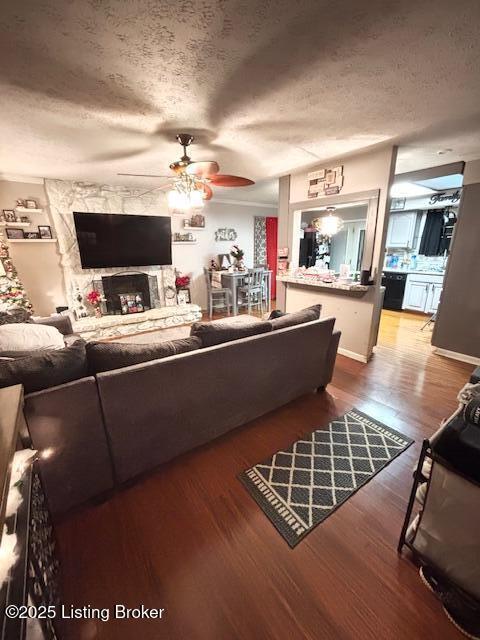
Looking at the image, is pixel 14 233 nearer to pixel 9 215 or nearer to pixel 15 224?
pixel 15 224

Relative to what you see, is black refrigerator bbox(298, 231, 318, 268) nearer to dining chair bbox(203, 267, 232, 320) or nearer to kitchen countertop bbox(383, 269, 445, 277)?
kitchen countertop bbox(383, 269, 445, 277)

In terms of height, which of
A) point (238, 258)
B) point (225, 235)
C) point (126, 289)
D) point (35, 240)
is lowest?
point (126, 289)

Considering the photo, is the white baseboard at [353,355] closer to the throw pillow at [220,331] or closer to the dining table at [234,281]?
the throw pillow at [220,331]

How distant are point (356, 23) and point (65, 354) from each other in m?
2.10

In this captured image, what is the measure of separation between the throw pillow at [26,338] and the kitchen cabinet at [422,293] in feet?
20.1

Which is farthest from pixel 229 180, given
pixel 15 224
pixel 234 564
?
pixel 15 224

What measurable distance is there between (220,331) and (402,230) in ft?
19.1

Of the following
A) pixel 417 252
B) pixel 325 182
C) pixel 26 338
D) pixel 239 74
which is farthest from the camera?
pixel 417 252

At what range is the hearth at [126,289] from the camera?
4.61m

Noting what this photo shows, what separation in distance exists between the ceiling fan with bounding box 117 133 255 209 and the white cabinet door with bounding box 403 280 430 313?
4.64 m

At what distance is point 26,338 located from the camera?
2094 millimetres

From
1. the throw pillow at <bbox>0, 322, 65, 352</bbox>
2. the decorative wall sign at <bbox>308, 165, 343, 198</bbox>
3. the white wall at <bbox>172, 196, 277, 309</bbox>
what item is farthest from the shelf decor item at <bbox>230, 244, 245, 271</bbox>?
the throw pillow at <bbox>0, 322, 65, 352</bbox>

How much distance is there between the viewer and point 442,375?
2947mm

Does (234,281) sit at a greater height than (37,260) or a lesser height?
lesser
